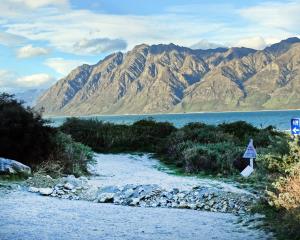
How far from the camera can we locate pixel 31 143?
18.7 metres

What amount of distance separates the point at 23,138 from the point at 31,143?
0.32 metres

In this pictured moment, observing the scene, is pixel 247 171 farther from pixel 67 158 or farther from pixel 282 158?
pixel 67 158

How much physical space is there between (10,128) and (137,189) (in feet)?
19.9

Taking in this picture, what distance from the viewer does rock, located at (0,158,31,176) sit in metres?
16.4

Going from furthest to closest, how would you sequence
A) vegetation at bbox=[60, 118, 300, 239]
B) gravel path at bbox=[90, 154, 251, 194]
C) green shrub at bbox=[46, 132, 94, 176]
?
green shrub at bbox=[46, 132, 94, 176], gravel path at bbox=[90, 154, 251, 194], vegetation at bbox=[60, 118, 300, 239]

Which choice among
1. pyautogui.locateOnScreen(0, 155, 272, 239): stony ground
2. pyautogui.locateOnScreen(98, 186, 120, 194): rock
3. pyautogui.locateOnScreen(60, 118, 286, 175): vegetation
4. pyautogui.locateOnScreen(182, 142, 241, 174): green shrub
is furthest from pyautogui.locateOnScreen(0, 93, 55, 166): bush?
pyautogui.locateOnScreen(60, 118, 286, 175): vegetation

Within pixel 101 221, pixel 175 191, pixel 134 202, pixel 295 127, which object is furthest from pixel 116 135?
pixel 101 221

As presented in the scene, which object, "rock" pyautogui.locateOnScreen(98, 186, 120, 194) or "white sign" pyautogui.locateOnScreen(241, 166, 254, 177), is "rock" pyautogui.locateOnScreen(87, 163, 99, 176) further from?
"white sign" pyautogui.locateOnScreen(241, 166, 254, 177)

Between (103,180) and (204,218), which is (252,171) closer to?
(103,180)

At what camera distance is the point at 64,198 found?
14.2m

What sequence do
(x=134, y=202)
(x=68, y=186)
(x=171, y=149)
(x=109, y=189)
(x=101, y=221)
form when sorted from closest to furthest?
(x=101, y=221) < (x=134, y=202) < (x=109, y=189) < (x=68, y=186) < (x=171, y=149)

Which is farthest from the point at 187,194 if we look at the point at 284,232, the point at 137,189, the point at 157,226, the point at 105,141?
the point at 105,141

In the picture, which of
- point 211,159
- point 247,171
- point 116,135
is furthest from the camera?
point 116,135

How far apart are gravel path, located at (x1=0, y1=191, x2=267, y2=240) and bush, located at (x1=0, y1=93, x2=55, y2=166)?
499cm
